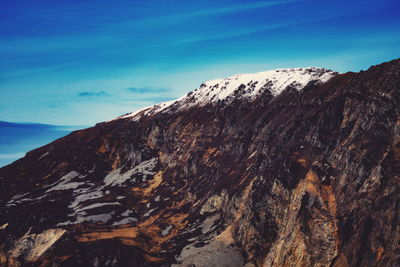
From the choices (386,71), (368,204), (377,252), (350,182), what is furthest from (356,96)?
(377,252)

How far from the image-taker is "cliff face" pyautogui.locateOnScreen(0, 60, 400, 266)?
294ft

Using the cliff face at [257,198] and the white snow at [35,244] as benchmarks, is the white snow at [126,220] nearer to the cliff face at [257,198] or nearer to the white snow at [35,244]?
the cliff face at [257,198]


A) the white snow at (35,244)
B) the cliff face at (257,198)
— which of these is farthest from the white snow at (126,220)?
the white snow at (35,244)

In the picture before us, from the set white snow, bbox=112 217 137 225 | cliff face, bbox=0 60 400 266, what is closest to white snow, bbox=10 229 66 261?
cliff face, bbox=0 60 400 266

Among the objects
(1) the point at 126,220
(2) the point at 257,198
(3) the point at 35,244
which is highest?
(2) the point at 257,198

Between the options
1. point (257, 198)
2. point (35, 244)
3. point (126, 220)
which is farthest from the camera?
point (126, 220)

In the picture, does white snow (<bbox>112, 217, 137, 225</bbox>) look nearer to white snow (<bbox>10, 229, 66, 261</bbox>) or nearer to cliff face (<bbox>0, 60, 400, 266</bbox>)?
Answer: cliff face (<bbox>0, 60, 400, 266</bbox>)

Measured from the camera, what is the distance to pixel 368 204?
281 feet

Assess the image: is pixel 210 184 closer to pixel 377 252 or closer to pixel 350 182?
pixel 350 182

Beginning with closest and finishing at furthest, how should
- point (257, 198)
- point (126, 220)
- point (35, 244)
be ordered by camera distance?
point (257, 198) → point (35, 244) → point (126, 220)

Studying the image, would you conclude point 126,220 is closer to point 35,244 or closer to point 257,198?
point 35,244

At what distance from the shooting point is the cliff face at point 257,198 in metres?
89.6

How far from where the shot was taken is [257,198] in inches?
4500

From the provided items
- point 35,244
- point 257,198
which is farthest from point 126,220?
point 257,198
